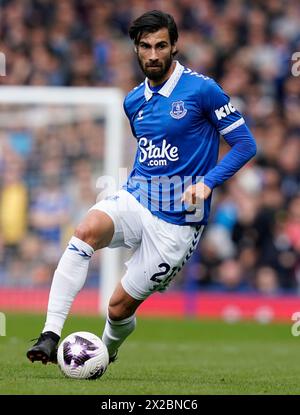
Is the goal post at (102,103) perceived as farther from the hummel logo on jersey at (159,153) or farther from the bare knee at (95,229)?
the bare knee at (95,229)

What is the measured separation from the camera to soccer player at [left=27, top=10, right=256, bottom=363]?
25.7 feet

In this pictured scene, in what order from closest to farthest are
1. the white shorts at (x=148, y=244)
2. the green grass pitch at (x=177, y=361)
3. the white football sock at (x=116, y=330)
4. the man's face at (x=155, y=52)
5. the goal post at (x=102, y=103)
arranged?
the green grass pitch at (x=177, y=361)
the man's face at (x=155, y=52)
the white shorts at (x=148, y=244)
the white football sock at (x=116, y=330)
the goal post at (x=102, y=103)

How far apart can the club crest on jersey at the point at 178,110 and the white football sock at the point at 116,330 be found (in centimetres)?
153

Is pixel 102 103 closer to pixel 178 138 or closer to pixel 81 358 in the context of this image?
pixel 178 138

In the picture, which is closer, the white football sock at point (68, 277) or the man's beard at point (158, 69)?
the white football sock at point (68, 277)

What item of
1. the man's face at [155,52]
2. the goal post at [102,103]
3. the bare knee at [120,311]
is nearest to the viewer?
the man's face at [155,52]

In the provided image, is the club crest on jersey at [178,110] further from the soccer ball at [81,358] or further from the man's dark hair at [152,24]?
the soccer ball at [81,358]

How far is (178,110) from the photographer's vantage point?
7965mm

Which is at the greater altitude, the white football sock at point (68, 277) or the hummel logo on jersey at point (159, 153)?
the hummel logo on jersey at point (159, 153)

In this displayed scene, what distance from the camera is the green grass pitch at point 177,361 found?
7.12 metres

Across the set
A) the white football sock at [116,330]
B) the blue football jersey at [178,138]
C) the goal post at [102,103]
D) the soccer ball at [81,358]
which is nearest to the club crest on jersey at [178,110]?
the blue football jersey at [178,138]

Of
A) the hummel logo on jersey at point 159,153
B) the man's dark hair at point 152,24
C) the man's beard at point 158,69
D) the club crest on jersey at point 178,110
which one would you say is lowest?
the hummel logo on jersey at point 159,153

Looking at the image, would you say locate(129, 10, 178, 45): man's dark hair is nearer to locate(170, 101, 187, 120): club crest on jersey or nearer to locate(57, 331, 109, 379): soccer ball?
locate(170, 101, 187, 120): club crest on jersey

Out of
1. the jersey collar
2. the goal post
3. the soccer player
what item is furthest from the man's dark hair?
the goal post
